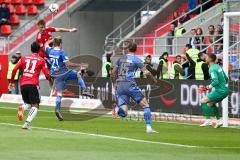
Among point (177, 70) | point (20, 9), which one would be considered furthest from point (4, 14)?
point (177, 70)

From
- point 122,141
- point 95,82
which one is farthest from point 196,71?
point 122,141

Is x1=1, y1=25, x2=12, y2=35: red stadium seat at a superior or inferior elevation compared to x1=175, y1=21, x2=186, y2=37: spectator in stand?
superior

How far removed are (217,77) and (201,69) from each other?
668cm

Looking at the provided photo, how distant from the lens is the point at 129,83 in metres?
20.5

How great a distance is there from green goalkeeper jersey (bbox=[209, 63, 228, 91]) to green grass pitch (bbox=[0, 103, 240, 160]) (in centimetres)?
113

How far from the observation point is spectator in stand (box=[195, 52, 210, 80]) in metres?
29.0

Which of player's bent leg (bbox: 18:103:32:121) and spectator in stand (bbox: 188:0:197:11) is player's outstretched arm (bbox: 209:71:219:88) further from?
spectator in stand (bbox: 188:0:197:11)

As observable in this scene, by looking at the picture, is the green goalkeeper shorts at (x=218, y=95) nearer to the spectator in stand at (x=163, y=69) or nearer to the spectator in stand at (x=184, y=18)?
the spectator in stand at (x=163, y=69)

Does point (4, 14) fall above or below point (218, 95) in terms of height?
above

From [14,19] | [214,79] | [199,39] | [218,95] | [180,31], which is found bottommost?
[218,95]

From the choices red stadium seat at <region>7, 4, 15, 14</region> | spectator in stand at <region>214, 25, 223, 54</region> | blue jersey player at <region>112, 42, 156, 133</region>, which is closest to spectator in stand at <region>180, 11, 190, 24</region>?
spectator in stand at <region>214, 25, 223, 54</region>

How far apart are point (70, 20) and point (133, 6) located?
11.2 feet

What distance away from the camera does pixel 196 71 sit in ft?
97.2

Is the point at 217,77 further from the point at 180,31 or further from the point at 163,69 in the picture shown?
the point at 180,31
